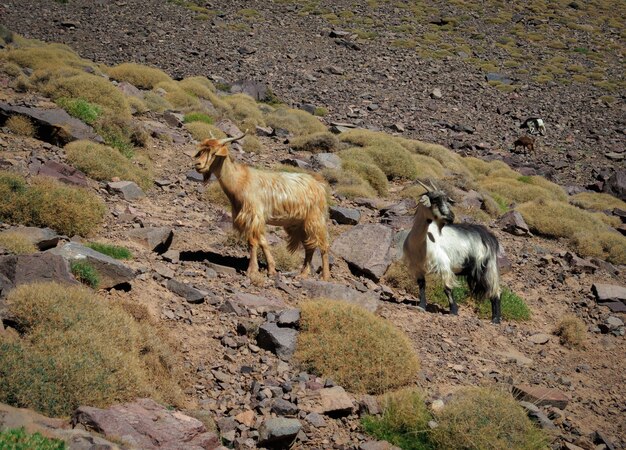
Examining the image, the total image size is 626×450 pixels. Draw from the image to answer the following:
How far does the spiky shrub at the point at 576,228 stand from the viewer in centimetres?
1830

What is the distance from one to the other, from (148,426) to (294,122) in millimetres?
21232

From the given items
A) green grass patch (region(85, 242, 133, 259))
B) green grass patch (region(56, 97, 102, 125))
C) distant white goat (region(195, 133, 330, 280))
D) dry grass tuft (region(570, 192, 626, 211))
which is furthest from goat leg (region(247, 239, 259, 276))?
dry grass tuft (region(570, 192, 626, 211))

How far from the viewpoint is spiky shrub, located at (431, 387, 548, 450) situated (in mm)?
7184

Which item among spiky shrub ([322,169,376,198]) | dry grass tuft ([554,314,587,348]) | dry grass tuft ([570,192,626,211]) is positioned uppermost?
spiky shrub ([322,169,376,198])

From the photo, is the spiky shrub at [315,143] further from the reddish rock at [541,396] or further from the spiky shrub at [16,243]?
the reddish rock at [541,396]

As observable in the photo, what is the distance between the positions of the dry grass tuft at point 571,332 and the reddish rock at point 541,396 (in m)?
3.23

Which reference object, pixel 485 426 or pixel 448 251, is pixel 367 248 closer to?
pixel 448 251

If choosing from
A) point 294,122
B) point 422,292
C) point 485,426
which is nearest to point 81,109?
point 422,292

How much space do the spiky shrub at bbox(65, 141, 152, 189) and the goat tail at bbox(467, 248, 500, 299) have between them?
7.50m

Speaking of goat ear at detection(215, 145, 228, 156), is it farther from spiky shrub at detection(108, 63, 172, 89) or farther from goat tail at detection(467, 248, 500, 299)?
spiky shrub at detection(108, 63, 172, 89)

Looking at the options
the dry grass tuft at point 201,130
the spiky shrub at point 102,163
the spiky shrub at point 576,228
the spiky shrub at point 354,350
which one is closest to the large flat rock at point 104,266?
the spiky shrub at point 354,350

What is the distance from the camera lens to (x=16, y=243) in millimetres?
8750

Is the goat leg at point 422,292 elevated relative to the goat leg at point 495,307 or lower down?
elevated

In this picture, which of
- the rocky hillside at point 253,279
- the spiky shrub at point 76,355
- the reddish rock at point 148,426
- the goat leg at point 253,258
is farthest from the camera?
the goat leg at point 253,258
